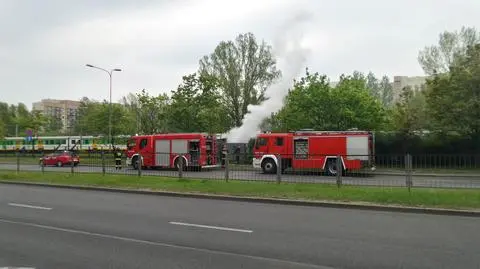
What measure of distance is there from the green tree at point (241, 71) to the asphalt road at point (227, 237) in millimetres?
48487

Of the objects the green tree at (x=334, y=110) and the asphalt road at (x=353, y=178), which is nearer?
the asphalt road at (x=353, y=178)

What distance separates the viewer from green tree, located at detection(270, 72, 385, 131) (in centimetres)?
4053

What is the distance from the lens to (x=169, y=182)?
19344 mm

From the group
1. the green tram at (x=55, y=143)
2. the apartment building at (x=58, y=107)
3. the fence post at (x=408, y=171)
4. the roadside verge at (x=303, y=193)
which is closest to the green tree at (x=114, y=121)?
the green tram at (x=55, y=143)

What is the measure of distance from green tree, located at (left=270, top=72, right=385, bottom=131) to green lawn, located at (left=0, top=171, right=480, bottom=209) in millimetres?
22315

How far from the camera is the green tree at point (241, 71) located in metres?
62.1

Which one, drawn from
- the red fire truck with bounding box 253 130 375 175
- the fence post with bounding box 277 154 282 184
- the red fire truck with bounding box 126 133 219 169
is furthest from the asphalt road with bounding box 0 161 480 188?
the red fire truck with bounding box 126 133 219 169

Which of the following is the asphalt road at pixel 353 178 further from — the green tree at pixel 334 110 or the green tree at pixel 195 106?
the green tree at pixel 195 106

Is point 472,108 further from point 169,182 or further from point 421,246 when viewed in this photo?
point 421,246

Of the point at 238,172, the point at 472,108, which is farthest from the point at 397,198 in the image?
the point at 472,108

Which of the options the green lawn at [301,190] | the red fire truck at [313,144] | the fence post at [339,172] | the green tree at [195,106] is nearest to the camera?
the green lawn at [301,190]

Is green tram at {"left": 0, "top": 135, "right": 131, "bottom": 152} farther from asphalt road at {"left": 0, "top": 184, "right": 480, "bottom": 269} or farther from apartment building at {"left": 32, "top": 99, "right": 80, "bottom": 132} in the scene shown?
apartment building at {"left": 32, "top": 99, "right": 80, "bottom": 132}

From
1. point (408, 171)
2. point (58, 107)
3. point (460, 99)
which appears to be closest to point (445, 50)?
point (460, 99)

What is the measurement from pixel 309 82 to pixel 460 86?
42.5 ft
